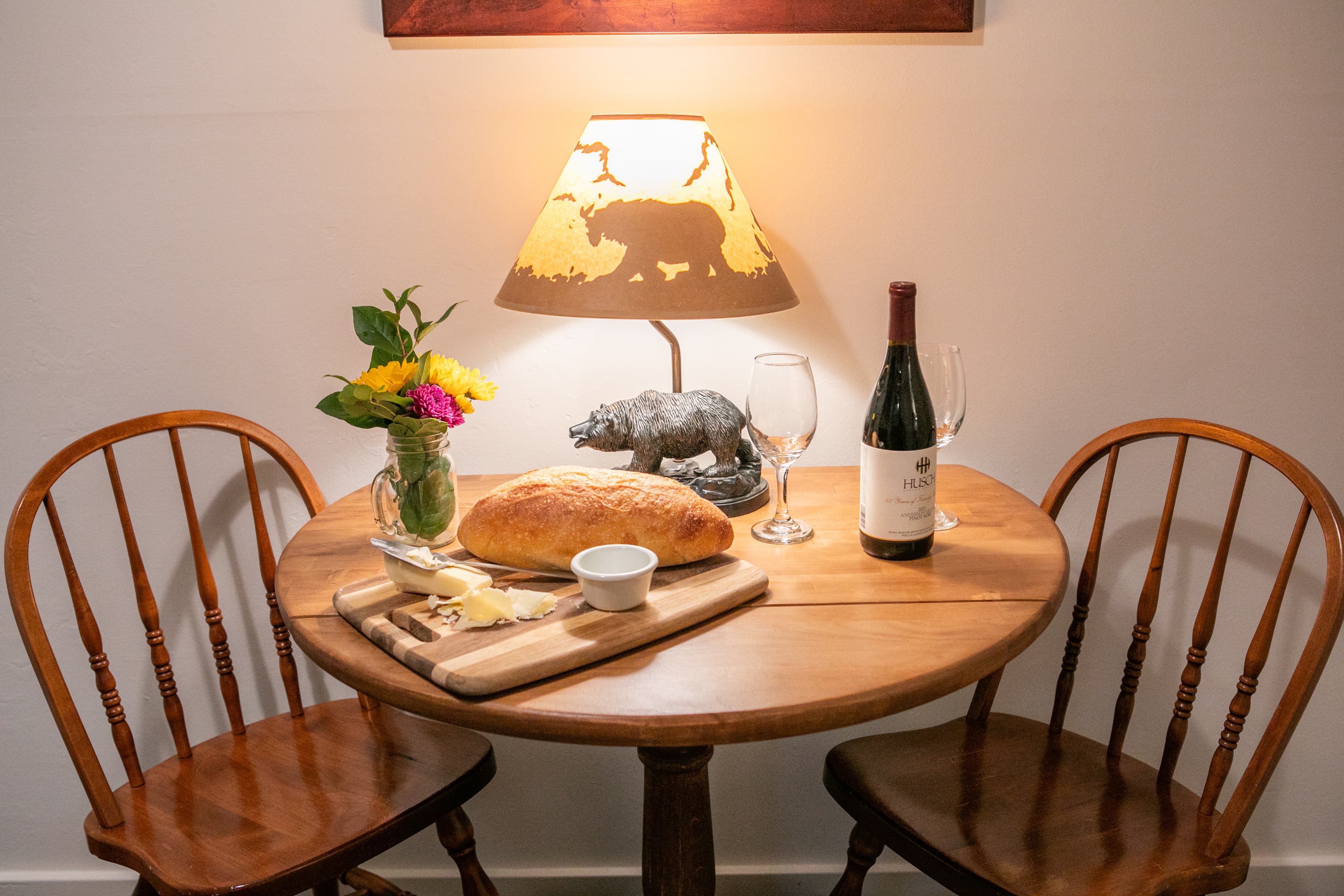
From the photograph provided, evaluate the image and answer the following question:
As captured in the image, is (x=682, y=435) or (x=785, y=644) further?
(x=682, y=435)

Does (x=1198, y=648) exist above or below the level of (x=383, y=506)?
below

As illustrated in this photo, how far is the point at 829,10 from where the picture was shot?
1485 millimetres

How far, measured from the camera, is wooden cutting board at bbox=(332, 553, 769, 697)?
0.90m

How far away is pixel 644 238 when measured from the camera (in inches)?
48.0

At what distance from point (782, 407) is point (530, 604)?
0.40 m

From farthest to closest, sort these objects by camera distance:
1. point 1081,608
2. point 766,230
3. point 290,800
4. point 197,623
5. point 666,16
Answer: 1. point 197,623
2. point 766,230
3. point 666,16
4. point 1081,608
5. point 290,800

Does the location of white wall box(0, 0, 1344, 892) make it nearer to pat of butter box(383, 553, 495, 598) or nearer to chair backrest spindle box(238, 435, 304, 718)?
chair backrest spindle box(238, 435, 304, 718)

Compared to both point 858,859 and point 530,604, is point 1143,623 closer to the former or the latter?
point 858,859

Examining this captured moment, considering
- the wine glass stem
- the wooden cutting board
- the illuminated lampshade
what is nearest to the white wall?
the illuminated lampshade

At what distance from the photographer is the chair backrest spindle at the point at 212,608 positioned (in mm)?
1452

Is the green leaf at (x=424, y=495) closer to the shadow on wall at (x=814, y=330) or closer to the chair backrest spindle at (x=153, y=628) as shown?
the chair backrest spindle at (x=153, y=628)

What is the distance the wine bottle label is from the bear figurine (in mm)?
238

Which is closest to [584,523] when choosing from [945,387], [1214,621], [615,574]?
[615,574]

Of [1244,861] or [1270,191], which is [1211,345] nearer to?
[1270,191]
